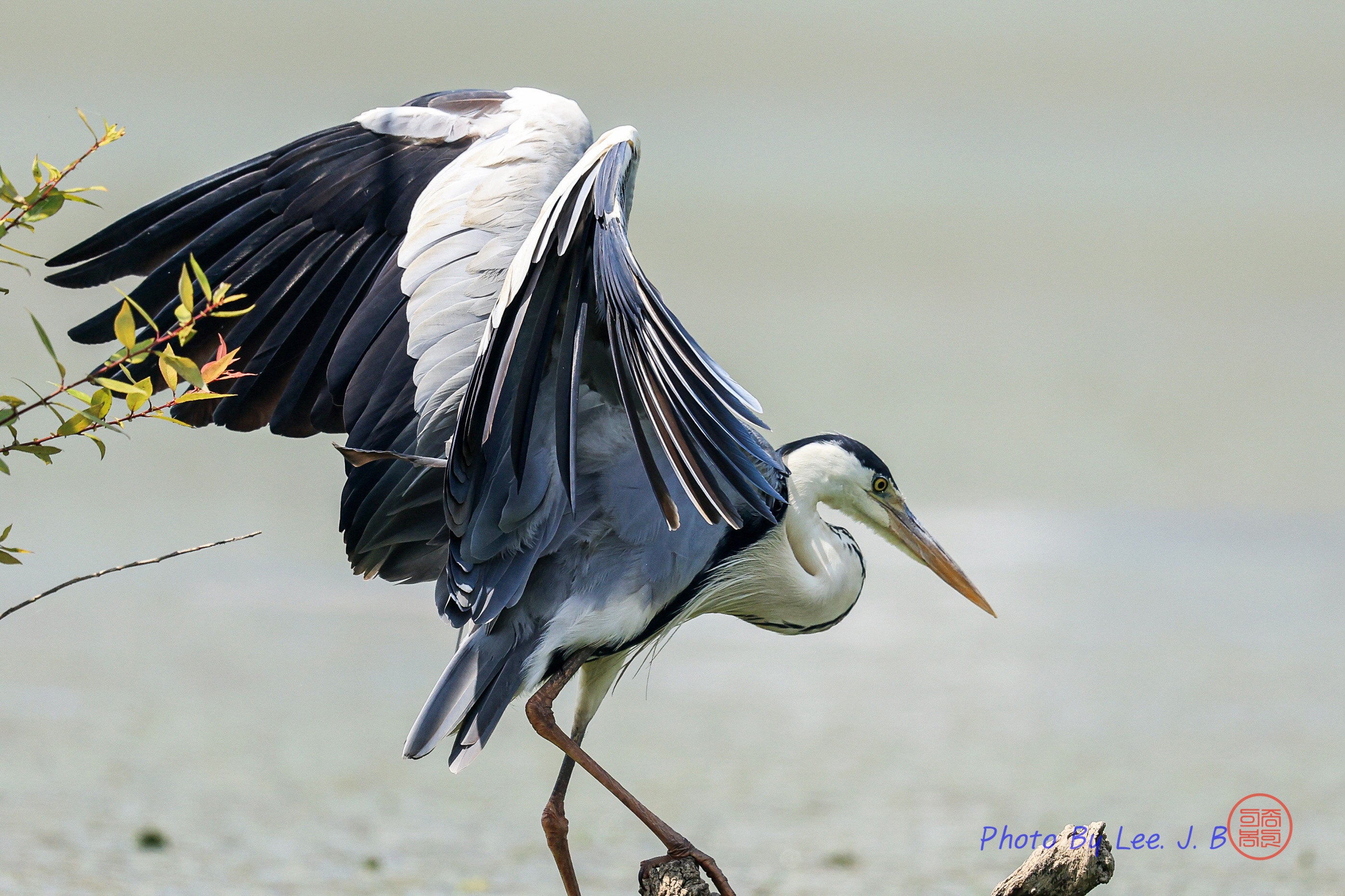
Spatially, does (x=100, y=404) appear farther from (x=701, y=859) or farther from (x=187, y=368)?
(x=701, y=859)

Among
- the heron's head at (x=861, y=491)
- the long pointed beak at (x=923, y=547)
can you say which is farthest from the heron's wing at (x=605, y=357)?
the long pointed beak at (x=923, y=547)

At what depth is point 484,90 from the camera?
166 inches

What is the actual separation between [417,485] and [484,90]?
1187mm

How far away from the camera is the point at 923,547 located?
4.61 meters

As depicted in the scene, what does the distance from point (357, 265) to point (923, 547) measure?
193cm

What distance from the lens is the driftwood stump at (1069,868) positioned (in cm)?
319

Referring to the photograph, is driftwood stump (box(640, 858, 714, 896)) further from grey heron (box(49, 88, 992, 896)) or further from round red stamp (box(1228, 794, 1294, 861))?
round red stamp (box(1228, 794, 1294, 861))

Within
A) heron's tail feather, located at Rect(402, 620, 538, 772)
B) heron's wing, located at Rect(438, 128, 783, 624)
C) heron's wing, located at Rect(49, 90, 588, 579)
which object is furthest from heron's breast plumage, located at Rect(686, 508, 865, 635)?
heron's wing, located at Rect(438, 128, 783, 624)

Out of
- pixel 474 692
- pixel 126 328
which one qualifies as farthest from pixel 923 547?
pixel 126 328

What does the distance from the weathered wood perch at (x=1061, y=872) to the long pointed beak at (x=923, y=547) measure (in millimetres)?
1397

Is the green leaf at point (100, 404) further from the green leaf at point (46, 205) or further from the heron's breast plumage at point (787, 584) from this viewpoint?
the heron's breast plumage at point (787, 584)

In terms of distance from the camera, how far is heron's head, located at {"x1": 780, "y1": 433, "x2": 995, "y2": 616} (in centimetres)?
434

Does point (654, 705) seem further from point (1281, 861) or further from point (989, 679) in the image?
point (1281, 861)

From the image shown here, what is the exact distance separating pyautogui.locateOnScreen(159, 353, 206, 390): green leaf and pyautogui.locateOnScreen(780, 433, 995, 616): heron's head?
209cm
